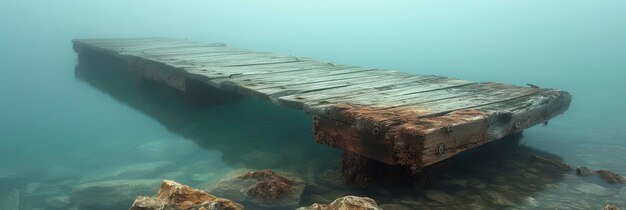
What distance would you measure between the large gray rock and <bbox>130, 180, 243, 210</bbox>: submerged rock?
113 cm

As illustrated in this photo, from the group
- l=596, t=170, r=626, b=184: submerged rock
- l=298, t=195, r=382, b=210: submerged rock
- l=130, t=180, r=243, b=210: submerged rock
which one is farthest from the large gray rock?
l=596, t=170, r=626, b=184: submerged rock

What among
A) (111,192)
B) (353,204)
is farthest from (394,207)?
(111,192)

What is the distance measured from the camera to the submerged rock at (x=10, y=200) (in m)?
5.10

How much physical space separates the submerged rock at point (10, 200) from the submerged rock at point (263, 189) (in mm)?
2148

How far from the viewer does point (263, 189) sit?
4699mm

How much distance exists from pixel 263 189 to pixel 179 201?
36.5 inches

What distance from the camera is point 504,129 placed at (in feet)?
15.5

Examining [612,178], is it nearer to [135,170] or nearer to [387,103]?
[387,103]

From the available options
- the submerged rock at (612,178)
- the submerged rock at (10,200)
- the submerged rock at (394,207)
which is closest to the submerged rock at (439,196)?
the submerged rock at (394,207)

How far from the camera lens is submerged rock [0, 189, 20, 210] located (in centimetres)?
510

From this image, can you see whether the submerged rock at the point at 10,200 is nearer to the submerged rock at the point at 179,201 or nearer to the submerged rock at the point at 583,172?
the submerged rock at the point at 179,201

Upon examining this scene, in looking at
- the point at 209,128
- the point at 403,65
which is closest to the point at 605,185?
the point at 209,128

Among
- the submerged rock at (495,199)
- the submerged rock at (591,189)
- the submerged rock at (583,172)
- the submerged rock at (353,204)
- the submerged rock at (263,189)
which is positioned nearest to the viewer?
the submerged rock at (353,204)

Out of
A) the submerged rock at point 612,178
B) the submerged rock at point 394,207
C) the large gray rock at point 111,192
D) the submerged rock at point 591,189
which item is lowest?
the large gray rock at point 111,192
